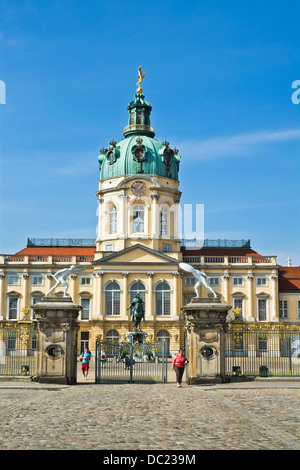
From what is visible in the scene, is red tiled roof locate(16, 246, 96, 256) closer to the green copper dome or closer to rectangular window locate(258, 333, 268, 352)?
the green copper dome

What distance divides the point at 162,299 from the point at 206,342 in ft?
138

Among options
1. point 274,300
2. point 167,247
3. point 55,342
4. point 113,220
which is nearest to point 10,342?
point 113,220

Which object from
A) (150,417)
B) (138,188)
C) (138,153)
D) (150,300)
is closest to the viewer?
(150,417)

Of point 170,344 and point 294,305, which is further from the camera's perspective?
point 294,305

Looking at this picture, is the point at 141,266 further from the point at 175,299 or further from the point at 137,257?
the point at 175,299

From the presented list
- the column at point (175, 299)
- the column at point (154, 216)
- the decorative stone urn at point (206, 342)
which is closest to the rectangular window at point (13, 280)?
the column at point (154, 216)

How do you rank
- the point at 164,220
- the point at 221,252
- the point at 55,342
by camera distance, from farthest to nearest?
the point at 221,252 → the point at 164,220 → the point at 55,342

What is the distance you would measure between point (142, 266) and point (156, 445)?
2199 inches

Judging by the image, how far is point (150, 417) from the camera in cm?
1543

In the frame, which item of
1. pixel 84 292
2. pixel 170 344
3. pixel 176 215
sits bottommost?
pixel 170 344
